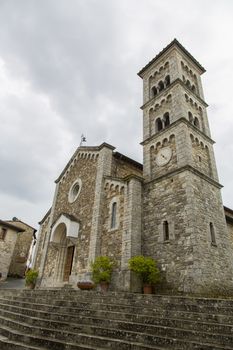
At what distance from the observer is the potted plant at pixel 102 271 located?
11234mm

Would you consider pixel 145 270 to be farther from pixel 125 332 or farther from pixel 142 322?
pixel 125 332

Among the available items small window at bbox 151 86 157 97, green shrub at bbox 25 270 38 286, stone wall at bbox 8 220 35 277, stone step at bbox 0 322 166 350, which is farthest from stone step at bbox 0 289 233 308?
stone wall at bbox 8 220 35 277

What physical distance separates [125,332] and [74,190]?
14.1m

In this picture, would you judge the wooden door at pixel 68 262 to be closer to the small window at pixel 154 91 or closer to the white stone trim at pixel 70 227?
the white stone trim at pixel 70 227

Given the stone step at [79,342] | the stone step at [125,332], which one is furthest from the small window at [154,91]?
the stone step at [79,342]

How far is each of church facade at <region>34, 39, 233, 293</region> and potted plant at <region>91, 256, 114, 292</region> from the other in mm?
383

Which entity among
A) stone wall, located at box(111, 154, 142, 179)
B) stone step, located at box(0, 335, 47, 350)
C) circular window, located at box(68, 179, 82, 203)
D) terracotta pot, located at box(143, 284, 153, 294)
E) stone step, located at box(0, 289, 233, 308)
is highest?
stone wall, located at box(111, 154, 142, 179)

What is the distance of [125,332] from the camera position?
504 cm

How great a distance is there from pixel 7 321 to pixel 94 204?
835 centimetres

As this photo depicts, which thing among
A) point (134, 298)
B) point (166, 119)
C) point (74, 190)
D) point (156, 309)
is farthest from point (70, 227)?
point (156, 309)

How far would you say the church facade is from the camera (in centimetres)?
1070

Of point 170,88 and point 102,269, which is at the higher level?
point 170,88

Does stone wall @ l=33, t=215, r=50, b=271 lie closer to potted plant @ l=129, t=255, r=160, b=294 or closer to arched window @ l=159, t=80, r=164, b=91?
potted plant @ l=129, t=255, r=160, b=294

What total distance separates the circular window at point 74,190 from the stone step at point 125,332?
11.5 meters
